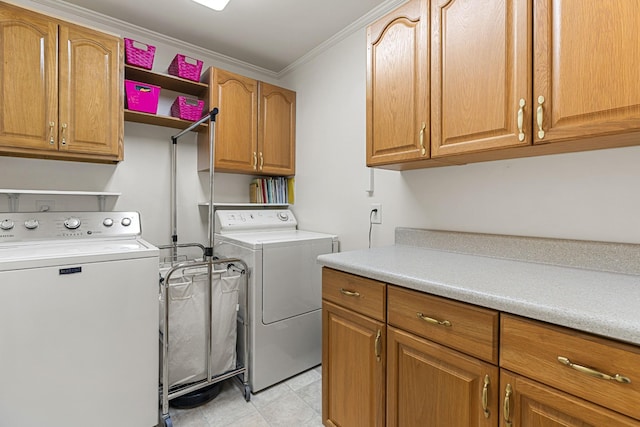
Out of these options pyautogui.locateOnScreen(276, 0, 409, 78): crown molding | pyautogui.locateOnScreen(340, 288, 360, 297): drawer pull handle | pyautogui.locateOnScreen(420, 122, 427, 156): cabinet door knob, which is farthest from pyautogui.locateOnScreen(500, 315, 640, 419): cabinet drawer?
pyautogui.locateOnScreen(276, 0, 409, 78): crown molding

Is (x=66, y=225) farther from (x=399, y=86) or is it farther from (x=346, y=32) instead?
(x=346, y=32)

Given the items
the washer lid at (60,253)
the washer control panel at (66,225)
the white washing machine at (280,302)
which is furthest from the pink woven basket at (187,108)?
the washer lid at (60,253)

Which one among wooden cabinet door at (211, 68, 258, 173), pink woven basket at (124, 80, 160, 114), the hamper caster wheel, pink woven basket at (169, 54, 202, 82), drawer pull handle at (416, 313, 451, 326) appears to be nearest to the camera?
drawer pull handle at (416, 313, 451, 326)

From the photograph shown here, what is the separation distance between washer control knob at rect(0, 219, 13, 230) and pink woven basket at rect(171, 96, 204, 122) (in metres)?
1.18

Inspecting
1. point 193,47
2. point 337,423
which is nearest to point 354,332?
point 337,423

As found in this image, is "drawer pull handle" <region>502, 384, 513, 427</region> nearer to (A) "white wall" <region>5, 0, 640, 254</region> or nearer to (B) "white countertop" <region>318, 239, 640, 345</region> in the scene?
(B) "white countertop" <region>318, 239, 640, 345</region>

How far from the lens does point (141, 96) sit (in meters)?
2.12

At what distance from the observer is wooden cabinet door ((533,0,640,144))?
927mm

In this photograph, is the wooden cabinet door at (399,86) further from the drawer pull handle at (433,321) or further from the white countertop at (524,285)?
the drawer pull handle at (433,321)

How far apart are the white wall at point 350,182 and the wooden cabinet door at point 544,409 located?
762mm

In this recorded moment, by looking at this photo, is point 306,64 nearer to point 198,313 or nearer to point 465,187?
point 465,187

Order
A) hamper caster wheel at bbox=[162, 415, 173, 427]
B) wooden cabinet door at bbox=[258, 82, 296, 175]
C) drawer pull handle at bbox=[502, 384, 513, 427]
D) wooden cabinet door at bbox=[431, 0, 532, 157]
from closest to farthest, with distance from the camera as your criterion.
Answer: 1. drawer pull handle at bbox=[502, 384, 513, 427]
2. wooden cabinet door at bbox=[431, 0, 532, 157]
3. hamper caster wheel at bbox=[162, 415, 173, 427]
4. wooden cabinet door at bbox=[258, 82, 296, 175]

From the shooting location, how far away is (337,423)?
149 centimetres

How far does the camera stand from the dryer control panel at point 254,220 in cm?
247
